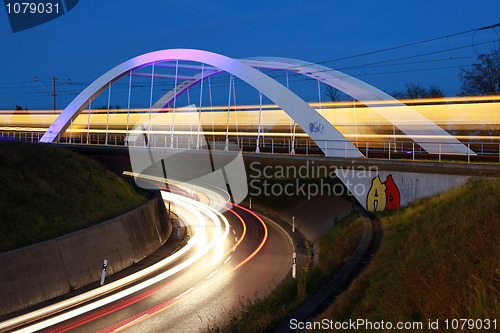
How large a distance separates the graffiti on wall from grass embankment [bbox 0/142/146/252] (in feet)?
42.3

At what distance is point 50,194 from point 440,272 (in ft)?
60.8

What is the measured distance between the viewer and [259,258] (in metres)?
20.4

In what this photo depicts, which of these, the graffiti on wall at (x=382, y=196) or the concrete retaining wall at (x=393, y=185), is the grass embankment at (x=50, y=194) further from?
the graffiti on wall at (x=382, y=196)

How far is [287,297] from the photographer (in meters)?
11.9

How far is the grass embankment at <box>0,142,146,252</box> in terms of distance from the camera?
16948 millimetres

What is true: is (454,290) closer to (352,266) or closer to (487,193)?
(352,266)

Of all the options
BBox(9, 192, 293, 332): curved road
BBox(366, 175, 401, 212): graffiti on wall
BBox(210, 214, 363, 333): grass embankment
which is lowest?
BBox(9, 192, 293, 332): curved road

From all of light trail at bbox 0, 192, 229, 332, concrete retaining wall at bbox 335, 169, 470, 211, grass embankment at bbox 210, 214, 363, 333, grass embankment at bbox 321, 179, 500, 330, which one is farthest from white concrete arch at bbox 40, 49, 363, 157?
grass embankment at bbox 321, 179, 500, 330

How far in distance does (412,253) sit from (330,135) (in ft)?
42.0

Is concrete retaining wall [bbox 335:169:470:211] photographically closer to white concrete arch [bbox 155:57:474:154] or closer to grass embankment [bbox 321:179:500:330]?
grass embankment [bbox 321:179:500:330]

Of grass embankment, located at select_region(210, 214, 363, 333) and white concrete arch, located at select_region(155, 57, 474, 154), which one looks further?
white concrete arch, located at select_region(155, 57, 474, 154)

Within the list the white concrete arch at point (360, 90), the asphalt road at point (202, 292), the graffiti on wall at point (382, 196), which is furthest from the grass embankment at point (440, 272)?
the white concrete arch at point (360, 90)

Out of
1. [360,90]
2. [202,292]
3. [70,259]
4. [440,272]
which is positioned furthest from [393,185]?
[360,90]

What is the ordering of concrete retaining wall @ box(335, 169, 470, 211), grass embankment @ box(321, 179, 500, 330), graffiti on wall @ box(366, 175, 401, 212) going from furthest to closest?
1. graffiti on wall @ box(366, 175, 401, 212)
2. concrete retaining wall @ box(335, 169, 470, 211)
3. grass embankment @ box(321, 179, 500, 330)
